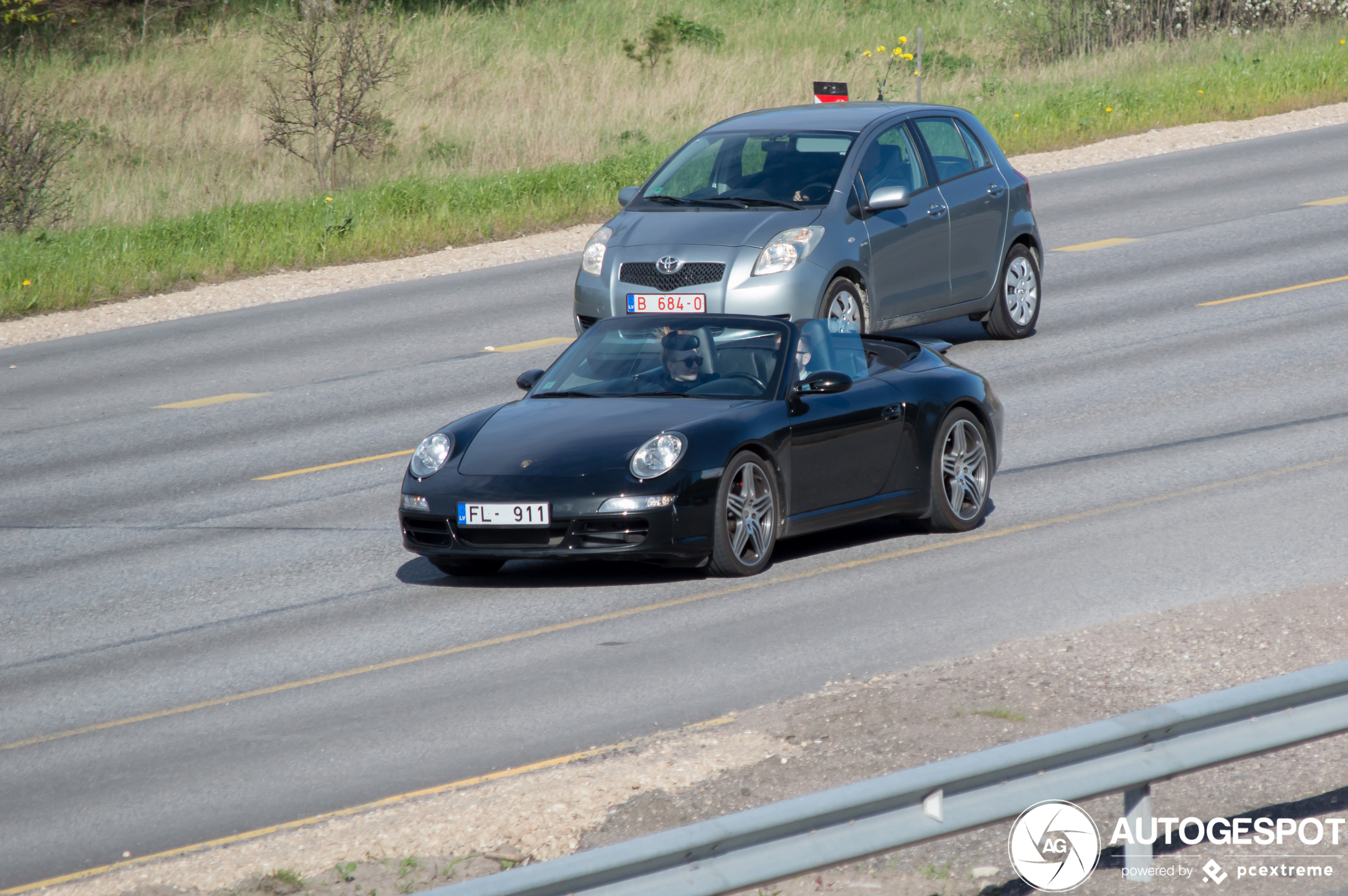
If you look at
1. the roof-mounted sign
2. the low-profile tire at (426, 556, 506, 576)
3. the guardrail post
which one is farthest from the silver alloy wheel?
the roof-mounted sign

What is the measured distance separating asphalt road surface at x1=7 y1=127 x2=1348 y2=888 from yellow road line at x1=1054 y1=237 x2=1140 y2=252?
1704 millimetres

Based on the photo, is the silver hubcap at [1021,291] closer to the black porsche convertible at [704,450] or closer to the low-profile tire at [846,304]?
the low-profile tire at [846,304]

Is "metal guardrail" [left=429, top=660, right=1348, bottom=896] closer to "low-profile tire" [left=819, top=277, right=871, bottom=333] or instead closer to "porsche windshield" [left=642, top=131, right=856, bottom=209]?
"low-profile tire" [left=819, top=277, right=871, bottom=333]

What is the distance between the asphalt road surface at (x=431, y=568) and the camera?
6.92 metres

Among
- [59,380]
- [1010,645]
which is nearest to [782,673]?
[1010,645]

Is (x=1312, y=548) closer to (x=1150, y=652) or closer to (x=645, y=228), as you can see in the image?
(x=1150, y=652)

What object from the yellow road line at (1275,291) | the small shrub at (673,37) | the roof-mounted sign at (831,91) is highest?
the small shrub at (673,37)

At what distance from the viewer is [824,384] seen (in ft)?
31.4

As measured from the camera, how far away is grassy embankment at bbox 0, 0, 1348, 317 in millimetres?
22641

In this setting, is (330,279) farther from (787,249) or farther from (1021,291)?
(787,249)

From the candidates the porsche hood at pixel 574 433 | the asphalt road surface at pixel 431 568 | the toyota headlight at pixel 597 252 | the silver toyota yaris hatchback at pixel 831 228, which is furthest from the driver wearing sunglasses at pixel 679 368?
the toyota headlight at pixel 597 252

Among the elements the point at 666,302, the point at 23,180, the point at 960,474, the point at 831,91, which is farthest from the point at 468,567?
the point at 23,180

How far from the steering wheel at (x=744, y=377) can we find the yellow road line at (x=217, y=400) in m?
6.65

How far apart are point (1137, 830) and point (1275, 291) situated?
1328 cm
